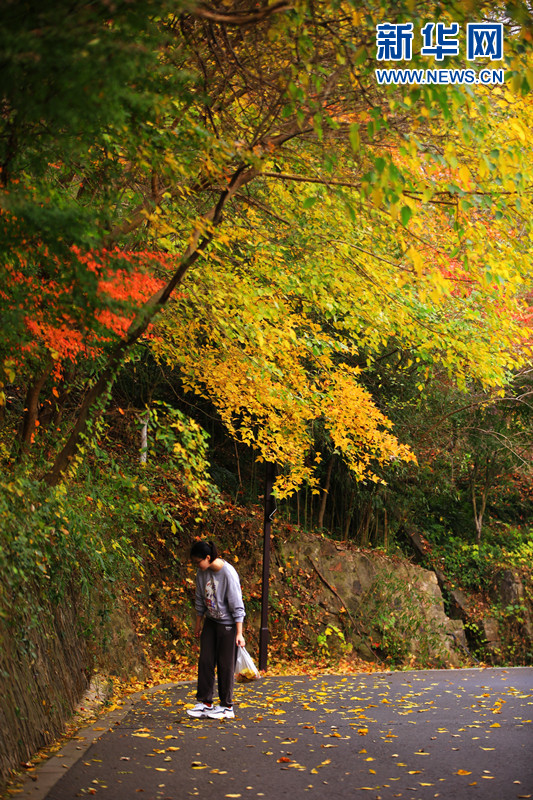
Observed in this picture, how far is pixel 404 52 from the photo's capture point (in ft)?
20.8

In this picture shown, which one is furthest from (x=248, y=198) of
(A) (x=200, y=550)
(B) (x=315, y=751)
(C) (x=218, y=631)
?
(B) (x=315, y=751)

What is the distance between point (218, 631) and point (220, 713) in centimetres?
83

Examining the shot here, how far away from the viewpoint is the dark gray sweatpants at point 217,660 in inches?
337

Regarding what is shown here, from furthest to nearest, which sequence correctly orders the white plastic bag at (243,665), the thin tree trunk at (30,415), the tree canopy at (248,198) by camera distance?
Result: the thin tree trunk at (30,415), the white plastic bag at (243,665), the tree canopy at (248,198)

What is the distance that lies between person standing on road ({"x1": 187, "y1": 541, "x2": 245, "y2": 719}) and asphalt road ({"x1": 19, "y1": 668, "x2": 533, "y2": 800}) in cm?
30

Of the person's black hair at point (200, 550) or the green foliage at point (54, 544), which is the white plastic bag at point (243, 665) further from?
the green foliage at point (54, 544)

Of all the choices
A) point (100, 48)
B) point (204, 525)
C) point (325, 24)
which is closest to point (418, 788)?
point (100, 48)

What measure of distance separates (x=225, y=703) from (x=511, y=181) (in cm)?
602

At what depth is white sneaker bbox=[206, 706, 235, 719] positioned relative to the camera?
848 centimetres

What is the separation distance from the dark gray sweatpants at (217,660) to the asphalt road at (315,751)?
0.32 m

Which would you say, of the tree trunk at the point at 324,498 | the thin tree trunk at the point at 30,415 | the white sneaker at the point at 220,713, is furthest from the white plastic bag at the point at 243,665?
the tree trunk at the point at 324,498

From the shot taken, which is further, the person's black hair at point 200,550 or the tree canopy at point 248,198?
the person's black hair at point 200,550

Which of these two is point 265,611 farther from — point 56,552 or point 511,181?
point 511,181

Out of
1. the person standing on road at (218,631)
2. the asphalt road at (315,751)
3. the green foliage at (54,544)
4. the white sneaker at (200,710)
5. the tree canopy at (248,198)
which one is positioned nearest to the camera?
the tree canopy at (248,198)
